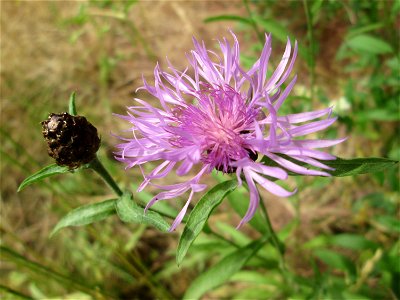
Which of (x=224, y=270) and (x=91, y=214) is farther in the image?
(x=224, y=270)

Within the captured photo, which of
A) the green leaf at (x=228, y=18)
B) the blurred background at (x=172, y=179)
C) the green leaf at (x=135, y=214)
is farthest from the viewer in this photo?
the blurred background at (x=172, y=179)

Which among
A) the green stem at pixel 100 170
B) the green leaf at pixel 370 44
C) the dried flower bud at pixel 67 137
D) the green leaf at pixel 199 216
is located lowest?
the green leaf at pixel 370 44

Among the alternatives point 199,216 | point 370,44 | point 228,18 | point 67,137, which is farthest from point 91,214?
point 370,44

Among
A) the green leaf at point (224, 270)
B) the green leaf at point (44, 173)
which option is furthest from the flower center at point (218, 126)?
the green leaf at point (224, 270)

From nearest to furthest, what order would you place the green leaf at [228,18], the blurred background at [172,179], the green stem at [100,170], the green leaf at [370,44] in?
1. the green stem at [100,170]
2. the green leaf at [228,18]
3. the blurred background at [172,179]
4. the green leaf at [370,44]

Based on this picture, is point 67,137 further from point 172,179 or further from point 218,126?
point 172,179

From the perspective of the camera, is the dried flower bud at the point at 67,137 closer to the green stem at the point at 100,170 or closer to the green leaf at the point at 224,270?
the green stem at the point at 100,170

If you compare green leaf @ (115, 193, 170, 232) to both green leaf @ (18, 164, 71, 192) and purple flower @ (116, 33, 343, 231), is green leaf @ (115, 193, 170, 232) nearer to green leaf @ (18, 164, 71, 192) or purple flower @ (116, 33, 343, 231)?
purple flower @ (116, 33, 343, 231)

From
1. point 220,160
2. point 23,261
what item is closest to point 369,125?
point 220,160
